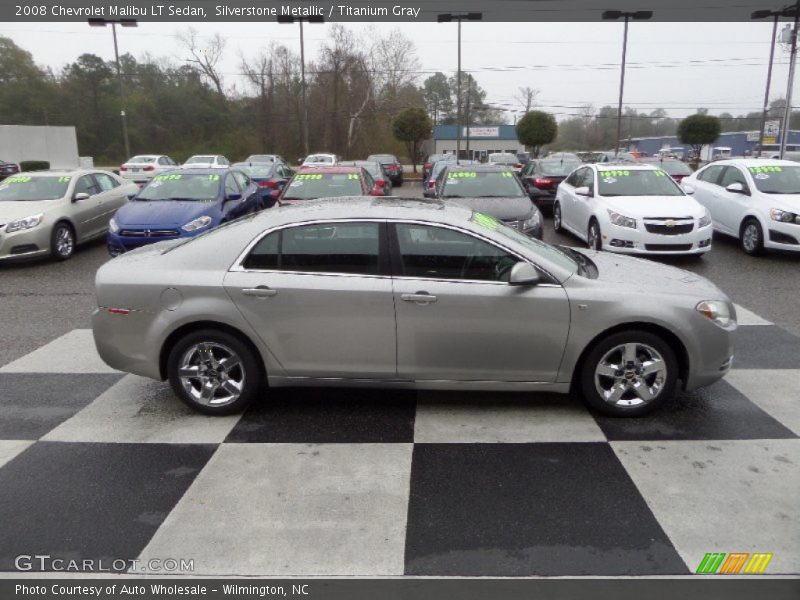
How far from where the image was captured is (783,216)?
9992 millimetres

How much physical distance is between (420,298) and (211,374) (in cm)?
164

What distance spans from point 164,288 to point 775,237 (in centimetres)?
960

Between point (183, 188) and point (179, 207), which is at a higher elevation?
point (183, 188)

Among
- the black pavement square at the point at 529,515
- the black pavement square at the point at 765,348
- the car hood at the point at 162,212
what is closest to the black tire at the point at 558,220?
the black pavement square at the point at 765,348

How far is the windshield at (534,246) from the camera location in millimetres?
4613

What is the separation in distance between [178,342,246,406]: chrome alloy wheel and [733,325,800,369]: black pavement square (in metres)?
4.13

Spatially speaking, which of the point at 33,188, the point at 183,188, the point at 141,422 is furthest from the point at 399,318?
the point at 33,188

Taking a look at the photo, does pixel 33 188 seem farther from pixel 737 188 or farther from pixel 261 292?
pixel 737 188

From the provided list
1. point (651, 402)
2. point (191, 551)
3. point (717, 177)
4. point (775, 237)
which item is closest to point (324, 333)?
point (191, 551)

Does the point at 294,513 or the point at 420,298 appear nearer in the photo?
the point at 294,513

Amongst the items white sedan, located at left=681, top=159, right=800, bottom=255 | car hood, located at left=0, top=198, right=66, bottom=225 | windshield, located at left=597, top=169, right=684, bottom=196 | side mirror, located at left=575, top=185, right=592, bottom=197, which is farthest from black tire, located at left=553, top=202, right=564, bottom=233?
car hood, located at left=0, top=198, right=66, bottom=225

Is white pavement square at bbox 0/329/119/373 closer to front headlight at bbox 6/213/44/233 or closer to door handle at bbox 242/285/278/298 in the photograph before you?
door handle at bbox 242/285/278/298

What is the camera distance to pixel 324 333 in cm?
441

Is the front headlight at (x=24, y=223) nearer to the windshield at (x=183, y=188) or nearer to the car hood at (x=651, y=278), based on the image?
the windshield at (x=183, y=188)
